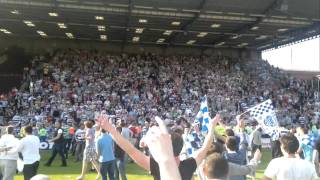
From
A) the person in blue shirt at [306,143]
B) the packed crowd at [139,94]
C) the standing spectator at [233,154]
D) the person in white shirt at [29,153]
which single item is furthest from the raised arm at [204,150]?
the packed crowd at [139,94]

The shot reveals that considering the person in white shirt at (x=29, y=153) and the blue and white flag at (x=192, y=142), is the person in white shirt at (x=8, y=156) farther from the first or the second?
the blue and white flag at (x=192, y=142)

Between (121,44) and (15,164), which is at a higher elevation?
(121,44)

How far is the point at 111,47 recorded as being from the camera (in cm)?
4472

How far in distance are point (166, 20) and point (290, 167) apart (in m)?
29.3

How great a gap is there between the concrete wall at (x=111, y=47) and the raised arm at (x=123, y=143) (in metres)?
40.0

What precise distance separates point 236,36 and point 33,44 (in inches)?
695

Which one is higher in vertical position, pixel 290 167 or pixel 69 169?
pixel 290 167

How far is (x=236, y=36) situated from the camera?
40656mm

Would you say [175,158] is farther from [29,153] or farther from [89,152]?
[89,152]

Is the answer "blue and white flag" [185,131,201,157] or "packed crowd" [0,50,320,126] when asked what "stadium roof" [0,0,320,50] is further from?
"blue and white flag" [185,131,201,157]

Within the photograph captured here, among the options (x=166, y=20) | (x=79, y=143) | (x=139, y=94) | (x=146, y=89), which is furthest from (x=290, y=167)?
(x=146, y=89)

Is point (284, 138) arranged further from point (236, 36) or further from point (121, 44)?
point (121, 44)

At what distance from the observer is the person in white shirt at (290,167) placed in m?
5.36

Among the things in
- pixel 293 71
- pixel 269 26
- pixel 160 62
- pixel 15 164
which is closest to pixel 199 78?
pixel 160 62
